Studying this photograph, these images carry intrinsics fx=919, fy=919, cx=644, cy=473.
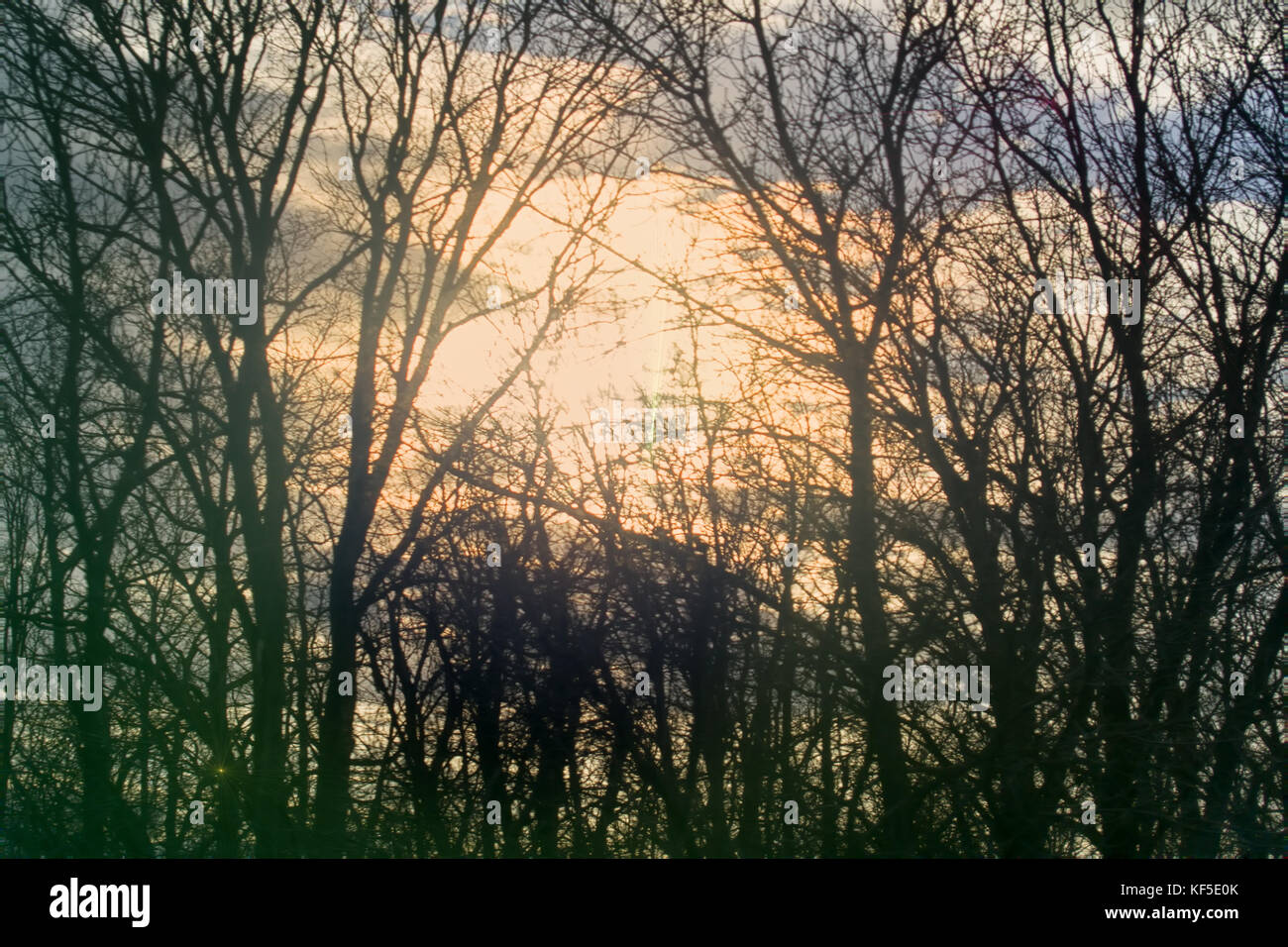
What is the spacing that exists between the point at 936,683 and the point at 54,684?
25.4 feet

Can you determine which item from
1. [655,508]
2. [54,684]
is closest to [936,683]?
[655,508]

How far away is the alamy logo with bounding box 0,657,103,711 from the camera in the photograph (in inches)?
326

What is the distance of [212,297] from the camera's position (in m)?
8.03

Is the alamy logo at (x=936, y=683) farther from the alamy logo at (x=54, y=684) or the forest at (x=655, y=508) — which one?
the alamy logo at (x=54, y=684)

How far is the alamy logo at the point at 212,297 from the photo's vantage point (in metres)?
8.03
